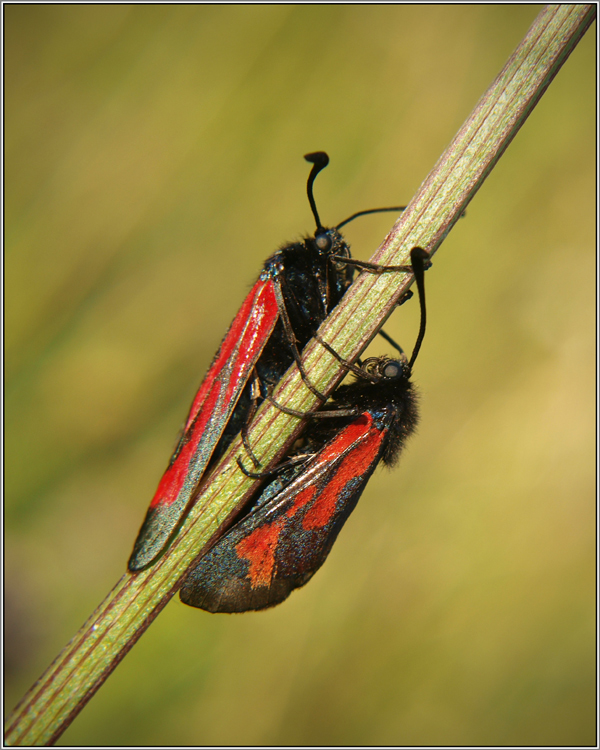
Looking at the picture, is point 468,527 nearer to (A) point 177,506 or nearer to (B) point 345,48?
(A) point 177,506

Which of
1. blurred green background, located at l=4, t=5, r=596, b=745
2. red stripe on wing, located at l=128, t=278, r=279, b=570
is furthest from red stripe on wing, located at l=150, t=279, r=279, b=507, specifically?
blurred green background, located at l=4, t=5, r=596, b=745

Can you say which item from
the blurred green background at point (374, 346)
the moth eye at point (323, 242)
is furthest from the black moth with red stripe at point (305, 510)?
the blurred green background at point (374, 346)

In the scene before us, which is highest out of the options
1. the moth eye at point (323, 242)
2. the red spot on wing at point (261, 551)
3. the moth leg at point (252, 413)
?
the moth eye at point (323, 242)

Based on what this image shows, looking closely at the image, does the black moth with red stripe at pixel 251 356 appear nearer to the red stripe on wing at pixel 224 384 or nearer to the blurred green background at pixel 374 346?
the red stripe on wing at pixel 224 384

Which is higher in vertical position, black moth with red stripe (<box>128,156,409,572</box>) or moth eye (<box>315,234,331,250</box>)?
moth eye (<box>315,234,331,250</box>)

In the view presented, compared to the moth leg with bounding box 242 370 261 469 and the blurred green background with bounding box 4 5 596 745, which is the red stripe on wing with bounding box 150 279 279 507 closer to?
the moth leg with bounding box 242 370 261 469

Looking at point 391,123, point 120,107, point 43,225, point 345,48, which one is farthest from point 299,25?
point 43,225
